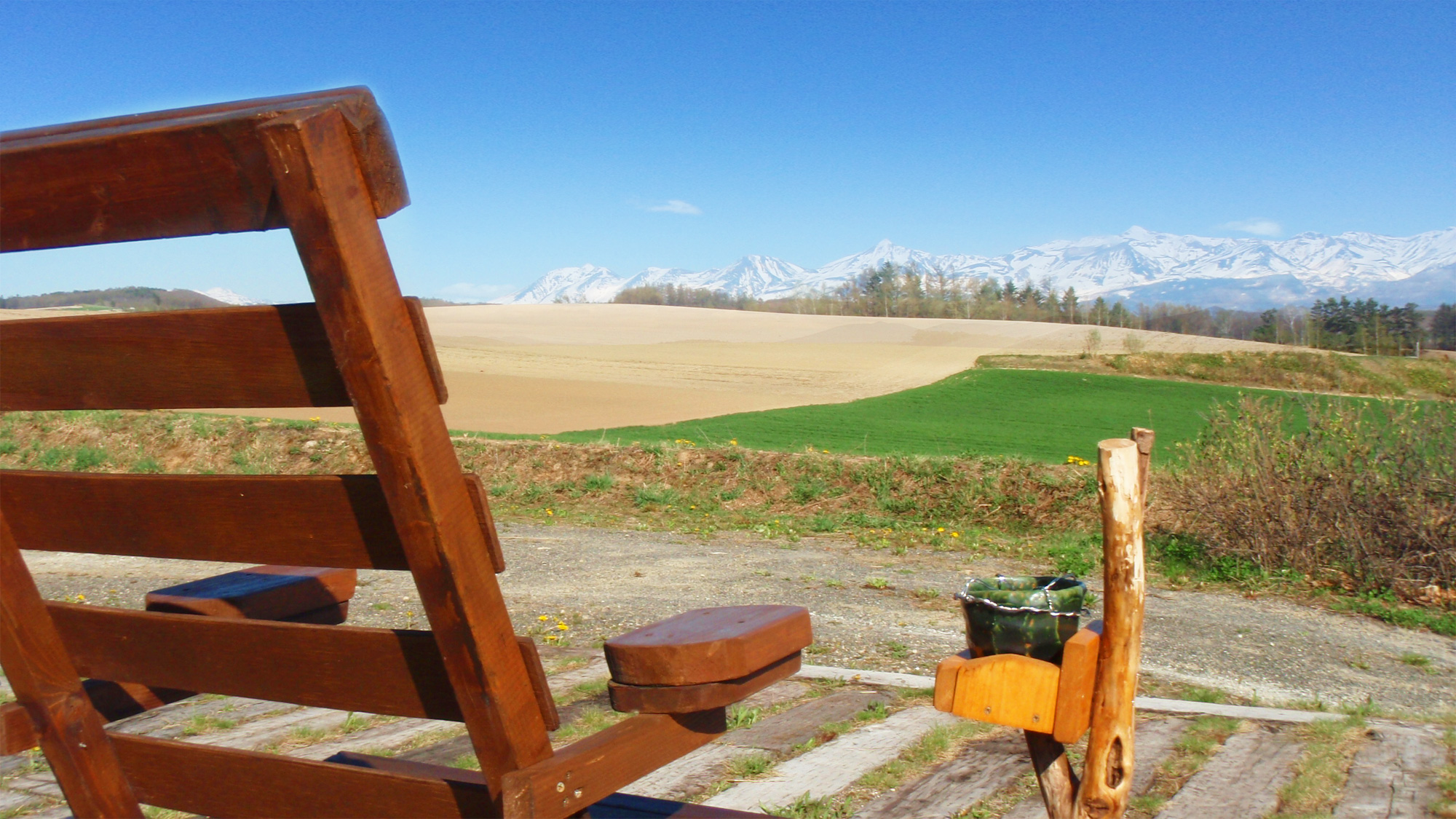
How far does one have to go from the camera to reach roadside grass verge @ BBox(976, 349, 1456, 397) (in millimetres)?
38125

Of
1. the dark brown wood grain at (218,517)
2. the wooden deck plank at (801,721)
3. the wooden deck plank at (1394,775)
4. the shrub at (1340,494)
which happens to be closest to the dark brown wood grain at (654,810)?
the dark brown wood grain at (218,517)

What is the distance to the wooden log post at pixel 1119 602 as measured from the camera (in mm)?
2059

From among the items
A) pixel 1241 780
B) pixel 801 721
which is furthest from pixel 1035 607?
pixel 801 721

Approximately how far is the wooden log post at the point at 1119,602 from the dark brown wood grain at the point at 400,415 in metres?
1.31

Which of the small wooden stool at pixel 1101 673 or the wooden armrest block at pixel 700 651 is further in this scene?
the small wooden stool at pixel 1101 673

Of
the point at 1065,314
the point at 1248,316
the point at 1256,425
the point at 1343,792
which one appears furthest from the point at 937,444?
the point at 1248,316

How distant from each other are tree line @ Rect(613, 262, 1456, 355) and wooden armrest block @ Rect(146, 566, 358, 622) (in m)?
58.0

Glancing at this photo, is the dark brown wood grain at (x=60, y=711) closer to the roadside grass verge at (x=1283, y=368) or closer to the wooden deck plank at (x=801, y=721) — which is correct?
the wooden deck plank at (x=801, y=721)

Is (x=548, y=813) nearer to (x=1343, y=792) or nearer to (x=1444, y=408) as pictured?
(x=1343, y=792)

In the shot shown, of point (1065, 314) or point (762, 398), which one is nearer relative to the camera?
point (762, 398)

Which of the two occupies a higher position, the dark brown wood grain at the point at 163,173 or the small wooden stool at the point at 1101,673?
the dark brown wood grain at the point at 163,173

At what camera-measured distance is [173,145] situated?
112 cm

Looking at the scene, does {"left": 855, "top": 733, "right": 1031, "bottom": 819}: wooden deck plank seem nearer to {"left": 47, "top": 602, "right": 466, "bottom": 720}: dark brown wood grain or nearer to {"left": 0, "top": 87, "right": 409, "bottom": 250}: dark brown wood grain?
{"left": 47, "top": 602, "right": 466, "bottom": 720}: dark brown wood grain

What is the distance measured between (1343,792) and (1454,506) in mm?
5863
